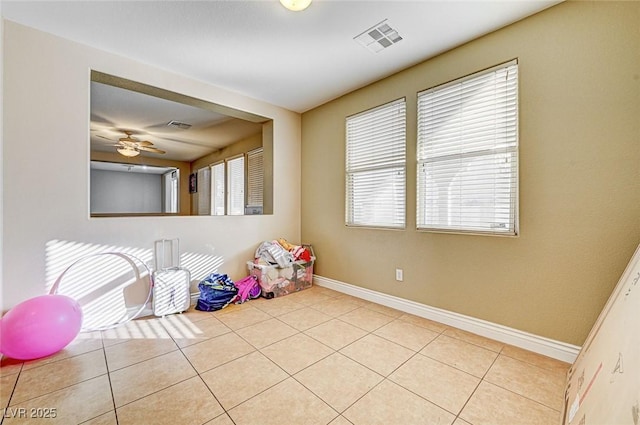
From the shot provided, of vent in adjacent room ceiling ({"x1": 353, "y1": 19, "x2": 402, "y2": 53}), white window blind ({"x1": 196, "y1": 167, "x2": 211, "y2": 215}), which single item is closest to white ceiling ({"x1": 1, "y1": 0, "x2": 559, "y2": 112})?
vent in adjacent room ceiling ({"x1": 353, "y1": 19, "x2": 402, "y2": 53})

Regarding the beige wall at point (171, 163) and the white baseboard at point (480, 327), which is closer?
the white baseboard at point (480, 327)

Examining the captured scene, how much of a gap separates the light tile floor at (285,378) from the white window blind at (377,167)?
1.27 meters

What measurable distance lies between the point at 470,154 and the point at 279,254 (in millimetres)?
2492

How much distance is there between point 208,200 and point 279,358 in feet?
18.5

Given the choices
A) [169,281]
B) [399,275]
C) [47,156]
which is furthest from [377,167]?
[47,156]

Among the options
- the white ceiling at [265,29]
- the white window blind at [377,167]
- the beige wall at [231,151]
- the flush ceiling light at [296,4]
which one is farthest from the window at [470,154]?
the beige wall at [231,151]

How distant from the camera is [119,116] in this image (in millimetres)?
4418

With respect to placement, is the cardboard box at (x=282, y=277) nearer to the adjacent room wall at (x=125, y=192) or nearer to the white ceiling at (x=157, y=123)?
the white ceiling at (x=157, y=123)

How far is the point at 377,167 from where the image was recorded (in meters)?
3.24

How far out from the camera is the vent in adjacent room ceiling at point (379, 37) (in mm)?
2269

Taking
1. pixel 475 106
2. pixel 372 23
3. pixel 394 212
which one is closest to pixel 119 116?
pixel 372 23

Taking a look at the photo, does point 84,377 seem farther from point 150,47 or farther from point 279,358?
point 150,47

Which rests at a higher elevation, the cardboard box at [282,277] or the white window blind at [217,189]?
the white window blind at [217,189]

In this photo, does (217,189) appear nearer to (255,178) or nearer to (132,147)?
(255,178)
